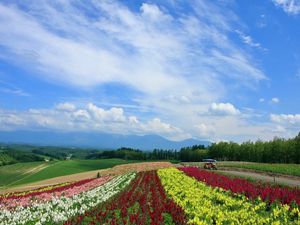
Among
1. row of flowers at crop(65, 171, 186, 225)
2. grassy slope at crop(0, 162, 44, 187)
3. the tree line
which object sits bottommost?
grassy slope at crop(0, 162, 44, 187)

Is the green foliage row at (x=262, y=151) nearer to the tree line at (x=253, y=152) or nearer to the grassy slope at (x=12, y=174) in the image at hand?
the tree line at (x=253, y=152)

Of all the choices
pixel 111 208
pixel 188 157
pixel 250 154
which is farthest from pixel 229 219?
pixel 188 157

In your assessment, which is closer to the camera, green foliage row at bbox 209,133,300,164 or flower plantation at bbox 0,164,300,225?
flower plantation at bbox 0,164,300,225

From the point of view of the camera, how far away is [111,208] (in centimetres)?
1454

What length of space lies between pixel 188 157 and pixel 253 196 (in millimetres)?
100434

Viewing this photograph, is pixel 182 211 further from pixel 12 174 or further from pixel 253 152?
pixel 12 174

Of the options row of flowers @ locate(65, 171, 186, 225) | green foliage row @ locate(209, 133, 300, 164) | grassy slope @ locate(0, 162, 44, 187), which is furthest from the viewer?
grassy slope @ locate(0, 162, 44, 187)

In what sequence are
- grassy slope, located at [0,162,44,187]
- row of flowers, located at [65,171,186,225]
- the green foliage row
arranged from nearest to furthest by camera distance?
row of flowers, located at [65,171,186,225], the green foliage row, grassy slope, located at [0,162,44,187]

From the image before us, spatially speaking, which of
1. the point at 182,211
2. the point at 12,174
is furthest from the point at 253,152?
the point at 182,211

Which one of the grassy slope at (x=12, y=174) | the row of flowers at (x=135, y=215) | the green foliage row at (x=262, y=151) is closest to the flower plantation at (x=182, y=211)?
the row of flowers at (x=135, y=215)

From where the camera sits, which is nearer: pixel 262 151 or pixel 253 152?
pixel 262 151

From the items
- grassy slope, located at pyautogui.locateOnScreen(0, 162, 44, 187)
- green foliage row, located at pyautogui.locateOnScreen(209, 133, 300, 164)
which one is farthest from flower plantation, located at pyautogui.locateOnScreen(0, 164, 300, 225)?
grassy slope, located at pyautogui.locateOnScreen(0, 162, 44, 187)

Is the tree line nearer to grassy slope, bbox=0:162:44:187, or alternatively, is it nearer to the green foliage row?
the green foliage row

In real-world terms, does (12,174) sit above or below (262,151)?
Answer: below
